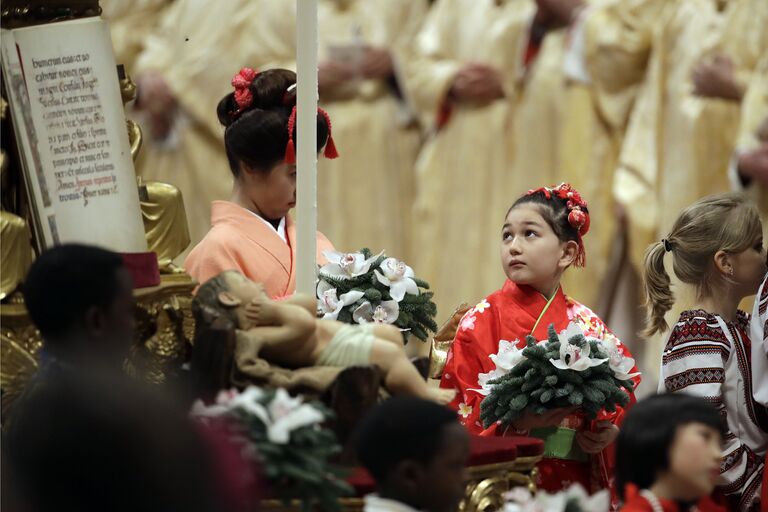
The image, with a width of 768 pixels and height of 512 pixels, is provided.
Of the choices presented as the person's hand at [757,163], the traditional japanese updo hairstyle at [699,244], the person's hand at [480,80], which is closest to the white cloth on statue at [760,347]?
the traditional japanese updo hairstyle at [699,244]

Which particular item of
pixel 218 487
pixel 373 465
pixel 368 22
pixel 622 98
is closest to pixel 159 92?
pixel 368 22

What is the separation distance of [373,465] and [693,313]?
1.57 m

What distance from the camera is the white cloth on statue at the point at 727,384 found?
3.77m

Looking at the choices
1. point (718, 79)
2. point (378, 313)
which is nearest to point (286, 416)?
point (378, 313)

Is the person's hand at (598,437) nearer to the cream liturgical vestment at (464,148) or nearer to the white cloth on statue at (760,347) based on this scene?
the white cloth on statue at (760,347)

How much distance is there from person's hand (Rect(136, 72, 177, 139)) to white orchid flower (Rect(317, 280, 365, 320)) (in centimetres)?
543

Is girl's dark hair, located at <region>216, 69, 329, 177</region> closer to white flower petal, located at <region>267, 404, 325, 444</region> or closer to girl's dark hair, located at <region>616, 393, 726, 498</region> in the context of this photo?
girl's dark hair, located at <region>616, 393, 726, 498</region>

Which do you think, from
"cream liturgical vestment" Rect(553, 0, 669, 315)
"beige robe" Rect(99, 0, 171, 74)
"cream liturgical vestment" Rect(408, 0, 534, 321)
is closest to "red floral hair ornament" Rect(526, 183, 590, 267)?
"cream liturgical vestment" Rect(553, 0, 669, 315)

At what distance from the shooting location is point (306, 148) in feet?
10.1

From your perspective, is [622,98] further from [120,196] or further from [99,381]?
[99,381]

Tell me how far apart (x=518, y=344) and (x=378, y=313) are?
0.49 meters

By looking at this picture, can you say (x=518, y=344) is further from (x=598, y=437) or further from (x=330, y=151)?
(x=330, y=151)

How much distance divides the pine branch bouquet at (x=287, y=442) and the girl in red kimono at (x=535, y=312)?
123cm

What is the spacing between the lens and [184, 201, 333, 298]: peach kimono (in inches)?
146
